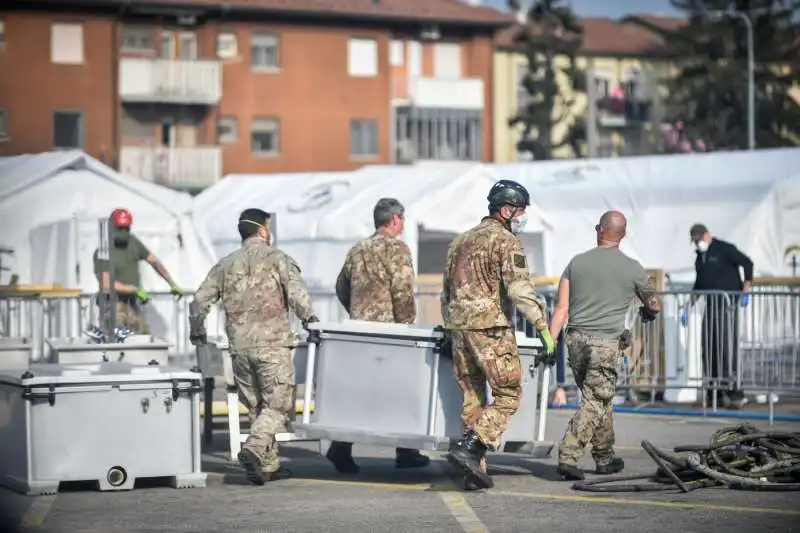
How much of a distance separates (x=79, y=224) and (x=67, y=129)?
100ft

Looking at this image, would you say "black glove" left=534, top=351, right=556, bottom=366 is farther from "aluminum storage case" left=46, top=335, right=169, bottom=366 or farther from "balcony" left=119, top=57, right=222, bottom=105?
"balcony" left=119, top=57, right=222, bottom=105

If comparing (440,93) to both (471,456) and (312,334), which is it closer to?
(312,334)

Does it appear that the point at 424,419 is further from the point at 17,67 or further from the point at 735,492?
the point at 17,67

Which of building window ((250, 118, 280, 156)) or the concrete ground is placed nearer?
the concrete ground

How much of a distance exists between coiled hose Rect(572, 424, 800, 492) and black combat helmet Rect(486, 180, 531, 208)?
178 cm

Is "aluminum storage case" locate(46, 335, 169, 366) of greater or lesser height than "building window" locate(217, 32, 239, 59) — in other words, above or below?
below

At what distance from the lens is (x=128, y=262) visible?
1811cm

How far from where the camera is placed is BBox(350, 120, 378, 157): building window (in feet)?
205

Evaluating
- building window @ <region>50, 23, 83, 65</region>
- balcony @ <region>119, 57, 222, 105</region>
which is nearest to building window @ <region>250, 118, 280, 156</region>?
balcony @ <region>119, 57, 222, 105</region>

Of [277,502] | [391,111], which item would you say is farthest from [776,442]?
[391,111]

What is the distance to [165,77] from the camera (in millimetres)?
58125

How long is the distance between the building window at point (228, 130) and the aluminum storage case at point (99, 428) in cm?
4920

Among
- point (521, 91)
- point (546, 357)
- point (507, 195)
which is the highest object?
point (521, 91)

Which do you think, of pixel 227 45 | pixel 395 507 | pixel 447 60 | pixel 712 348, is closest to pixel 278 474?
pixel 395 507
